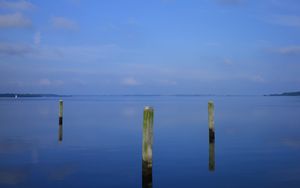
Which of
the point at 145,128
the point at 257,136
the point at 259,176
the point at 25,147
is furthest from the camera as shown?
the point at 257,136

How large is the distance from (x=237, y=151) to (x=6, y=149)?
1419cm

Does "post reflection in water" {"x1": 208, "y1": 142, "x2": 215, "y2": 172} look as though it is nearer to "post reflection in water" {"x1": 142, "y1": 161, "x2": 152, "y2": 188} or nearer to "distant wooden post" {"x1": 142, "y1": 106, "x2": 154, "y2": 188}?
"post reflection in water" {"x1": 142, "y1": 161, "x2": 152, "y2": 188}

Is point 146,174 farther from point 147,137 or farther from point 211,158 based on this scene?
point 211,158

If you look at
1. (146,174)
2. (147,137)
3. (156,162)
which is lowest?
(156,162)

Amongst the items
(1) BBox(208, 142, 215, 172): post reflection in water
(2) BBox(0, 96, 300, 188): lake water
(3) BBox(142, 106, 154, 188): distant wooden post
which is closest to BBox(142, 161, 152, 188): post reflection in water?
(3) BBox(142, 106, 154, 188): distant wooden post

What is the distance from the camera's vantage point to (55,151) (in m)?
23.6

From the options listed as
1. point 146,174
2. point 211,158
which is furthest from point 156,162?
point 146,174

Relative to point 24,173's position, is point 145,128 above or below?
above

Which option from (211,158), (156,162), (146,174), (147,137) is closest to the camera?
(147,137)

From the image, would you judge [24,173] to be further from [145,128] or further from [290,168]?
[290,168]

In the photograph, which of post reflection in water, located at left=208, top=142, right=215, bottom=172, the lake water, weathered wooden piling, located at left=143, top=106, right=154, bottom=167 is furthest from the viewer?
post reflection in water, located at left=208, top=142, right=215, bottom=172

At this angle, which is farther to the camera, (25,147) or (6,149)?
(25,147)

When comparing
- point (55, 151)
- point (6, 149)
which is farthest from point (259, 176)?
point (6, 149)

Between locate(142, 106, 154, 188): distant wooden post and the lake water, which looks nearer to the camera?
locate(142, 106, 154, 188): distant wooden post
